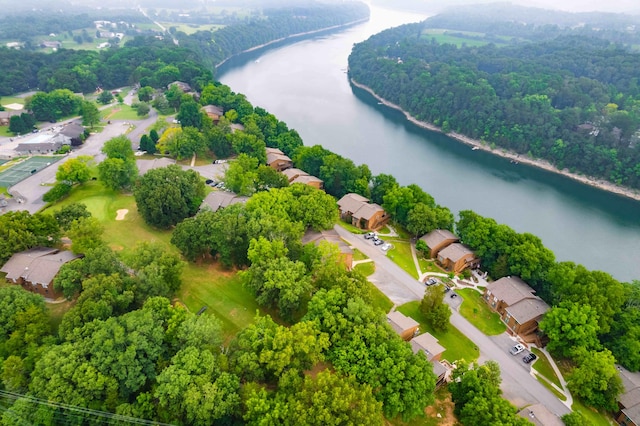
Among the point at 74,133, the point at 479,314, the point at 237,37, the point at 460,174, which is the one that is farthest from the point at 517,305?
the point at 237,37

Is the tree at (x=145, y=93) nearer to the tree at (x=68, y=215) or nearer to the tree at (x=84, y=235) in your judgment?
the tree at (x=68, y=215)

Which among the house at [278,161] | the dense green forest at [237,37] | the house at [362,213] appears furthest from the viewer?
the dense green forest at [237,37]

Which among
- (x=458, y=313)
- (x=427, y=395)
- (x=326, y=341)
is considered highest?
(x=326, y=341)

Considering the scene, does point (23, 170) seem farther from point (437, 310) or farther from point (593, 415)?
point (593, 415)

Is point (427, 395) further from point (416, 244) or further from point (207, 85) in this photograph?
point (207, 85)

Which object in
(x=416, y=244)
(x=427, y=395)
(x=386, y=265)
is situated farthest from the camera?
(x=416, y=244)

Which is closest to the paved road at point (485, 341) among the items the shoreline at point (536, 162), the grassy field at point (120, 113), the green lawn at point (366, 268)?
the green lawn at point (366, 268)

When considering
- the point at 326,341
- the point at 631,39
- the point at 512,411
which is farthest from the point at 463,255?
the point at 631,39
